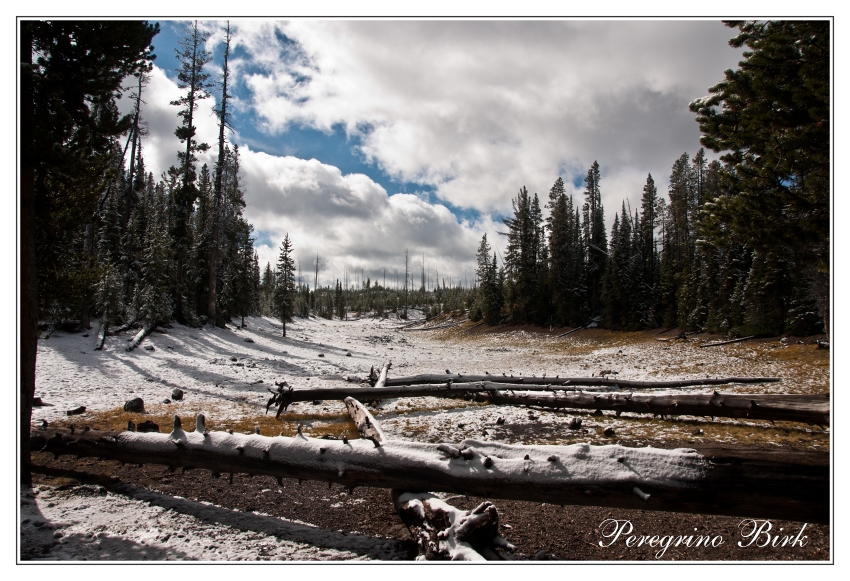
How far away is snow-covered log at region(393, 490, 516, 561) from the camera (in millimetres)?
3395

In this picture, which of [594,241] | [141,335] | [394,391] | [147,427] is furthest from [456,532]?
[594,241]

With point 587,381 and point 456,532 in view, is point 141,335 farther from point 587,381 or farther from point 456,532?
point 456,532

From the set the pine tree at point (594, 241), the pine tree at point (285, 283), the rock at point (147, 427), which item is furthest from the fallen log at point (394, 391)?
the pine tree at point (594, 241)

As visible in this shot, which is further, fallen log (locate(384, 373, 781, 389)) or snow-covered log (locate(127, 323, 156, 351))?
snow-covered log (locate(127, 323, 156, 351))

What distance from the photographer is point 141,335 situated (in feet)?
69.7

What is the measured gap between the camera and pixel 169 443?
17.6 ft

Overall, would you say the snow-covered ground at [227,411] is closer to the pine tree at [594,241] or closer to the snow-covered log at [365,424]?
the snow-covered log at [365,424]

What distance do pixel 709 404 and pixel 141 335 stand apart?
2494 cm

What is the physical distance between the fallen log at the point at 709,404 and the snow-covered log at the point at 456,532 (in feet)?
22.4

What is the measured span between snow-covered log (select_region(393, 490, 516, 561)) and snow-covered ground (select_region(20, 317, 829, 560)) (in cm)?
49

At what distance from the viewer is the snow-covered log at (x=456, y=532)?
339 cm

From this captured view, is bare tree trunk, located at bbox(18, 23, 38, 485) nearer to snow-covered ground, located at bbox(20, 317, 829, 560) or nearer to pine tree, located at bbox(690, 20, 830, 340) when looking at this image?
snow-covered ground, located at bbox(20, 317, 829, 560)

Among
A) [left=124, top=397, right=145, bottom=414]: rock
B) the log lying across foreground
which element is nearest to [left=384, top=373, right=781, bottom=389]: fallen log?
the log lying across foreground
